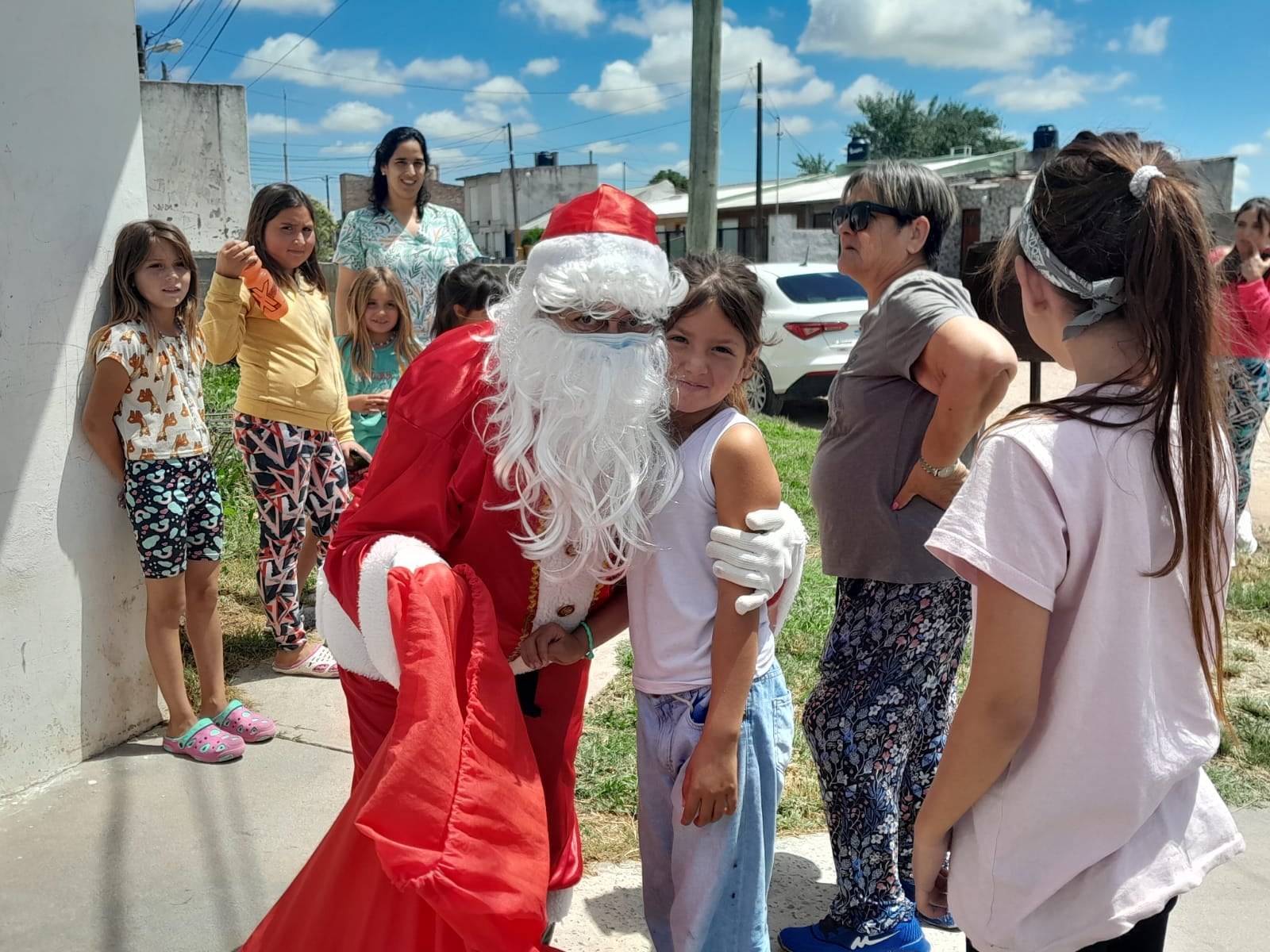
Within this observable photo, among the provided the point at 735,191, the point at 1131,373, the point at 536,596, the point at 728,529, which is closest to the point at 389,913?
the point at 536,596

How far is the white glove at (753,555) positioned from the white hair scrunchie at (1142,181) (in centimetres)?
74

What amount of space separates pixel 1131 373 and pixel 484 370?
1.09 meters

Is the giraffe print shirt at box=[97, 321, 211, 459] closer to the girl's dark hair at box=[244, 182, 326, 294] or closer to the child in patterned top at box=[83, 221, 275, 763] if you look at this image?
the child in patterned top at box=[83, 221, 275, 763]

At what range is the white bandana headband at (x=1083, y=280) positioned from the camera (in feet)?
4.59

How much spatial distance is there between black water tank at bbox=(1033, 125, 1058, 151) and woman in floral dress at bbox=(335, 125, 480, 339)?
2712 centimetres

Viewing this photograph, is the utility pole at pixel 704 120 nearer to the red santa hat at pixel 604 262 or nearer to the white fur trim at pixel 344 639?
Answer: the red santa hat at pixel 604 262

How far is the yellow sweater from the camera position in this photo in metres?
3.77

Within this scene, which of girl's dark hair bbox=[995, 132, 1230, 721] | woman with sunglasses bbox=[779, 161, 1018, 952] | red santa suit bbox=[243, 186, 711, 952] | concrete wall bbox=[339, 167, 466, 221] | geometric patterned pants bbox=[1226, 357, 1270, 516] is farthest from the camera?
concrete wall bbox=[339, 167, 466, 221]

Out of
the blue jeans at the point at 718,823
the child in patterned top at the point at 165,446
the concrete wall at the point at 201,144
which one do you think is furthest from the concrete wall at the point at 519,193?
the blue jeans at the point at 718,823

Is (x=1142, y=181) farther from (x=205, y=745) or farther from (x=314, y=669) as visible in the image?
(x=314, y=669)

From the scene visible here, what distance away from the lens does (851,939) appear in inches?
95.8

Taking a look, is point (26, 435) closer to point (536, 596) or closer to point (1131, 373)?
point (536, 596)

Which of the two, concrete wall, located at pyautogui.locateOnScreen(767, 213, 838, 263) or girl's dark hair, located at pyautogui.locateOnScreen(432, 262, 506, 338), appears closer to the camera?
girl's dark hair, located at pyautogui.locateOnScreen(432, 262, 506, 338)

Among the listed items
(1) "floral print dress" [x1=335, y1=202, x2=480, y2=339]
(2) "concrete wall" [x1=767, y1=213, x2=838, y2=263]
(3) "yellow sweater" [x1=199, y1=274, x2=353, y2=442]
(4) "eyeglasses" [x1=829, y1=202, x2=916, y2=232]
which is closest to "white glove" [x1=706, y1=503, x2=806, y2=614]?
(4) "eyeglasses" [x1=829, y1=202, x2=916, y2=232]
